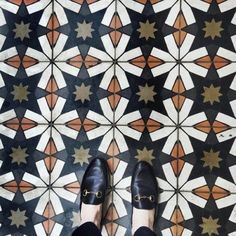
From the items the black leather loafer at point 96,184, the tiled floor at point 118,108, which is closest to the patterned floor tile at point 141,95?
the tiled floor at point 118,108

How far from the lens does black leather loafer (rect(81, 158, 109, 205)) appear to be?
1.21m

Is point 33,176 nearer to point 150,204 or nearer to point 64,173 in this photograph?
point 64,173

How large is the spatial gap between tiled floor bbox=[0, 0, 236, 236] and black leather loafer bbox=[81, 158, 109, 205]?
0.02m

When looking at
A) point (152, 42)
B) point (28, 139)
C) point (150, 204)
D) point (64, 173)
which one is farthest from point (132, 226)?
point (152, 42)

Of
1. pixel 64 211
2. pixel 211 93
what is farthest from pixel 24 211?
pixel 211 93

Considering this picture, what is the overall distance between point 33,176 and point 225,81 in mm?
555

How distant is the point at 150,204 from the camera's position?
3.95 ft

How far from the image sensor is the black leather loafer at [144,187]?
3.96 ft

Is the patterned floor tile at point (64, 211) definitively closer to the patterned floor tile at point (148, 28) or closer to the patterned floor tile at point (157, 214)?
the patterned floor tile at point (157, 214)

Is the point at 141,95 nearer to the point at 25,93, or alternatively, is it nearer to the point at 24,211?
the point at 25,93

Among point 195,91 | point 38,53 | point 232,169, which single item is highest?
point 38,53

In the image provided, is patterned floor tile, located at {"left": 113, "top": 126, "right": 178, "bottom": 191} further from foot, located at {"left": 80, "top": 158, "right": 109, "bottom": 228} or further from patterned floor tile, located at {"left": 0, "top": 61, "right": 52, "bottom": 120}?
patterned floor tile, located at {"left": 0, "top": 61, "right": 52, "bottom": 120}

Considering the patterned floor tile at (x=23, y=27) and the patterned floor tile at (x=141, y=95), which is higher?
the patterned floor tile at (x=23, y=27)

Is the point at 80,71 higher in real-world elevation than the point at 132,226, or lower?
higher
